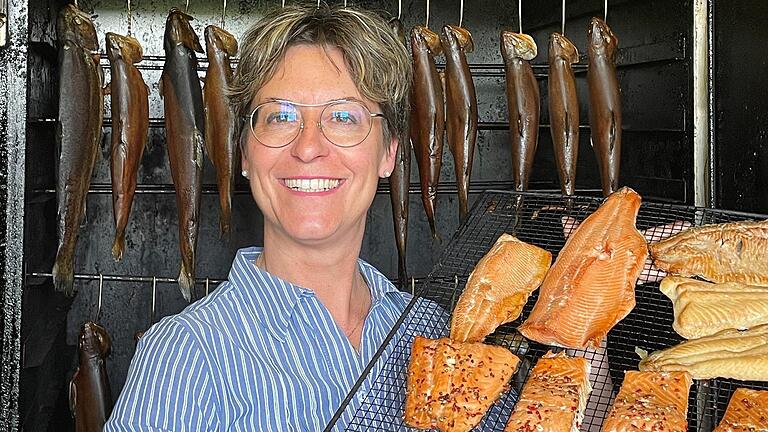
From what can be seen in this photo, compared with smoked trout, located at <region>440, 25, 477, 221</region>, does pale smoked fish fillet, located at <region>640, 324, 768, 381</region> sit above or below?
below

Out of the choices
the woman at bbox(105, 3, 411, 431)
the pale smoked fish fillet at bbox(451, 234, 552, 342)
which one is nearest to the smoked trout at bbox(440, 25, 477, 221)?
the woman at bbox(105, 3, 411, 431)

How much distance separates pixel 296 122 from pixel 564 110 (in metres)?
1.45

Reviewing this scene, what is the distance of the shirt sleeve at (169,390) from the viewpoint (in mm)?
1950

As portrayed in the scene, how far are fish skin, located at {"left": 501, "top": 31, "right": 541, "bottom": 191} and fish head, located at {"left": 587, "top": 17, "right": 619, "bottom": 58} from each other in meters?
0.20

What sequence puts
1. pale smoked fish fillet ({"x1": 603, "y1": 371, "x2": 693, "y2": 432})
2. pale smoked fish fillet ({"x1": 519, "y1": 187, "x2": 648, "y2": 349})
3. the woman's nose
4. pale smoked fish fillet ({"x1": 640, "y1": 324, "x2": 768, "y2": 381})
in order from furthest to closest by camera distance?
the woman's nose
pale smoked fish fillet ({"x1": 519, "y1": 187, "x2": 648, "y2": 349})
pale smoked fish fillet ({"x1": 640, "y1": 324, "x2": 768, "y2": 381})
pale smoked fish fillet ({"x1": 603, "y1": 371, "x2": 693, "y2": 432})

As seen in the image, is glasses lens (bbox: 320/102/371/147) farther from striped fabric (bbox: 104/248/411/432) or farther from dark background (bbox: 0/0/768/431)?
dark background (bbox: 0/0/768/431)

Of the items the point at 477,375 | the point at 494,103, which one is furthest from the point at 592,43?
the point at 477,375

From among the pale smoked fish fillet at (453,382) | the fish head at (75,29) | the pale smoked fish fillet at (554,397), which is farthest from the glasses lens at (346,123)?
the fish head at (75,29)

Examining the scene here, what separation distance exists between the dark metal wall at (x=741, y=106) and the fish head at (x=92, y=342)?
229 centimetres

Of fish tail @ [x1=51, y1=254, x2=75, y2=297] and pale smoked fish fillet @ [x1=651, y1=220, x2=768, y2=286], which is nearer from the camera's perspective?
pale smoked fish fillet @ [x1=651, y1=220, x2=768, y2=286]

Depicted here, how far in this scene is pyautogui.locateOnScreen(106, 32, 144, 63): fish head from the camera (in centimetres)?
332

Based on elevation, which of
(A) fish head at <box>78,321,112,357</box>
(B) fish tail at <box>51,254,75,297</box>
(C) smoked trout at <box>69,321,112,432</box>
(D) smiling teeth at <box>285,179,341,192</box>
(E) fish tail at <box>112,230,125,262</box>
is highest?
(D) smiling teeth at <box>285,179,341,192</box>

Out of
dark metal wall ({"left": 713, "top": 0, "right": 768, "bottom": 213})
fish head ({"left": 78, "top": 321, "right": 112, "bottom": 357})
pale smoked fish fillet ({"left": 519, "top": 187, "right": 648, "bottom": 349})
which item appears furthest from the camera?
fish head ({"left": 78, "top": 321, "right": 112, "bottom": 357})

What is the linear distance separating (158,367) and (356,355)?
466mm
